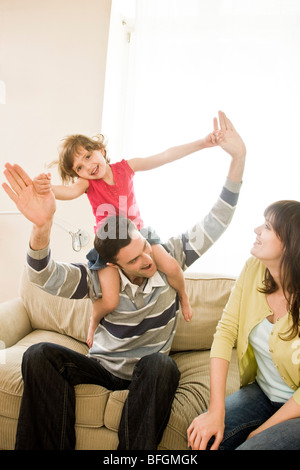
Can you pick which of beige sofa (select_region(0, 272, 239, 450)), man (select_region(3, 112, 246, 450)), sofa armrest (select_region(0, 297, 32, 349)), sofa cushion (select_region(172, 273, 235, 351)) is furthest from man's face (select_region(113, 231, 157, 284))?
sofa armrest (select_region(0, 297, 32, 349))

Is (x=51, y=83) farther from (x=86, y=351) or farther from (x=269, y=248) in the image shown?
(x=269, y=248)

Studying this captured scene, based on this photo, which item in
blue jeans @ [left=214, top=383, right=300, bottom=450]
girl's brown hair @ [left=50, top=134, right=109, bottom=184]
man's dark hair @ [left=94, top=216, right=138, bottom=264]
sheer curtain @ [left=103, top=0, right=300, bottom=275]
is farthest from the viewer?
sheer curtain @ [left=103, top=0, right=300, bottom=275]

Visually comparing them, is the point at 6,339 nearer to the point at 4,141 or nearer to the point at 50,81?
the point at 4,141

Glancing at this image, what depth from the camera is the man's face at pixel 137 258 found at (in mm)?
1353

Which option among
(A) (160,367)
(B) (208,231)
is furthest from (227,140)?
(A) (160,367)

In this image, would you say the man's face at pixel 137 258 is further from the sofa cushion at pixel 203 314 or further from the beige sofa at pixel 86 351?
the sofa cushion at pixel 203 314

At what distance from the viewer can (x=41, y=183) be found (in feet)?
4.03

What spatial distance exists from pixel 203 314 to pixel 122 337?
55 cm

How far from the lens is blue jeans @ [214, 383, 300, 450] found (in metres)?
0.96

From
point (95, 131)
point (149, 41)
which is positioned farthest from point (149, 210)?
point (149, 41)

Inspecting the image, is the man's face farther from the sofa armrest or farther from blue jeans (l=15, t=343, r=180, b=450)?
the sofa armrest

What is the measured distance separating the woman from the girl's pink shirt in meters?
0.54

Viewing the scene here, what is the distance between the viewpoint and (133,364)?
1475mm
